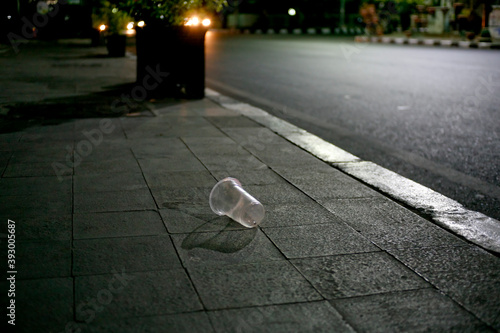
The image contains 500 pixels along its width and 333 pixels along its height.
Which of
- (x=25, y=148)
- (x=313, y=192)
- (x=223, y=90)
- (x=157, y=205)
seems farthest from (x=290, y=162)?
(x=223, y=90)

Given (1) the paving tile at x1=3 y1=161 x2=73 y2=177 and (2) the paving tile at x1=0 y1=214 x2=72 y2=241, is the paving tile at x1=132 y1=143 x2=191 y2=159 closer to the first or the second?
(1) the paving tile at x1=3 y1=161 x2=73 y2=177

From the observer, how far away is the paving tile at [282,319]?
8.09 ft

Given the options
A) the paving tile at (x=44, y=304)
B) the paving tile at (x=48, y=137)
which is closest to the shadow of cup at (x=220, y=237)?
the paving tile at (x=44, y=304)

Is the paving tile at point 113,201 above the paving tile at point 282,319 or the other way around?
above

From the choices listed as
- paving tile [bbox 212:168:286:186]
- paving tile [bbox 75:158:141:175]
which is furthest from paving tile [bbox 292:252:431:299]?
paving tile [bbox 75:158:141:175]

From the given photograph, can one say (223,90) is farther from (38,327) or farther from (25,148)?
(38,327)

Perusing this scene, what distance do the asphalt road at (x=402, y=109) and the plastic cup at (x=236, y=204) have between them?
1836 mm

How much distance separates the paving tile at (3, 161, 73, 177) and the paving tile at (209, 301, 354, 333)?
264cm

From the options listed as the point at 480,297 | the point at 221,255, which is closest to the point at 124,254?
the point at 221,255

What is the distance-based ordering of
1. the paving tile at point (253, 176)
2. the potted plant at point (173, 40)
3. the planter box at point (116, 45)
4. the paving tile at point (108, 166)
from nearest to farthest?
1. the paving tile at point (253, 176)
2. the paving tile at point (108, 166)
3. the potted plant at point (173, 40)
4. the planter box at point (116, 45)

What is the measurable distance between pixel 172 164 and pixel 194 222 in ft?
4.90

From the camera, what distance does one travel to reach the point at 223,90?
11359 mm

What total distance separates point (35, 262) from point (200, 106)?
555 cm

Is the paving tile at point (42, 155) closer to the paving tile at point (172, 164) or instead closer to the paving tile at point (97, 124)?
the paving tile at point (172, 164)
